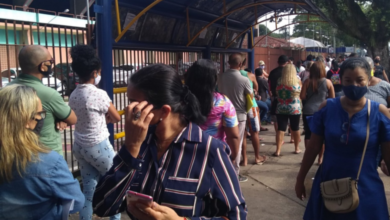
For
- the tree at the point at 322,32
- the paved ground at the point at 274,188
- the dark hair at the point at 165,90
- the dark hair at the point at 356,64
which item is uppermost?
the tree at the point at 322,32

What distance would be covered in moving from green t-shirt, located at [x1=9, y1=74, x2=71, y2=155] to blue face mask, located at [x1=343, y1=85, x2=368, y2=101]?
2.22 meters

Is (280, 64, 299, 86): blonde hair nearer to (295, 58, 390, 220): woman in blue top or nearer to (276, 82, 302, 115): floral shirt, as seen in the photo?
(276, 82, 302, 115): floral shirt

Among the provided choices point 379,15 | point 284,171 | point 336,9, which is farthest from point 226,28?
point 379,15

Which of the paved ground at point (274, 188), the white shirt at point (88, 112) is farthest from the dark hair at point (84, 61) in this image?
the paved ground at point (274, 188)

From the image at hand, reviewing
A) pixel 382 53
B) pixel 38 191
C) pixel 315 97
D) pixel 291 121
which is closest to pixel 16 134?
pixel 38 191

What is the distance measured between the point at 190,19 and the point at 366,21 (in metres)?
12.5

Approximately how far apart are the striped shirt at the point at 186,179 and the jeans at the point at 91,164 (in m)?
1.87

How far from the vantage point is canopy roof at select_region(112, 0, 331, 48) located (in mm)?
5008

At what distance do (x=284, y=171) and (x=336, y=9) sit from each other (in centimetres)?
1183

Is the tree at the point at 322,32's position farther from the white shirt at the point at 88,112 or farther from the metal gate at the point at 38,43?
the white shirt at the point at 88,112

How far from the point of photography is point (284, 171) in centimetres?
621

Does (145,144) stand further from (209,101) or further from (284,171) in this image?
(284,171)

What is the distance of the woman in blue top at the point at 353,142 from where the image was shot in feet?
8.86

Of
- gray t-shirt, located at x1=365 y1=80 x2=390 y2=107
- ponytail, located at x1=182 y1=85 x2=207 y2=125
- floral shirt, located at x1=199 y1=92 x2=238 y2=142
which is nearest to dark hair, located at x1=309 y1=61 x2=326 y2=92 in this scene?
gray t-shirt, located at x1=365 y1=80 x2=390 y2=107
